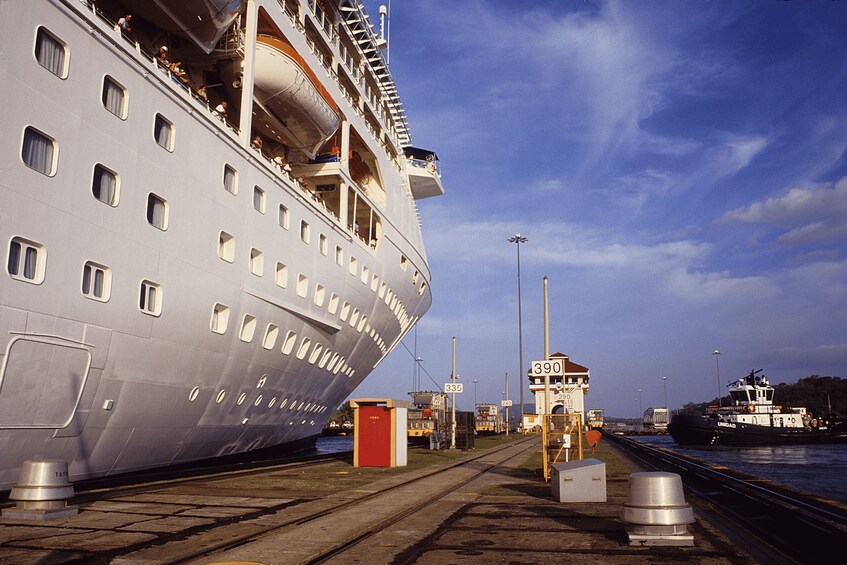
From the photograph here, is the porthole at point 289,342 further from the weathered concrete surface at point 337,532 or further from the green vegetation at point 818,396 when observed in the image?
the green vegetation at point 818,396

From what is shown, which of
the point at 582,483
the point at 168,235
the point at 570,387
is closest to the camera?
the point at 582,483

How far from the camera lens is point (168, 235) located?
576 inches

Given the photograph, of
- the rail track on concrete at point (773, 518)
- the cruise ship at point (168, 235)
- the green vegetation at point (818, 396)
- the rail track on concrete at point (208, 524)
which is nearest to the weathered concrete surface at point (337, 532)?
the rail track on concrete at point (208, 524)

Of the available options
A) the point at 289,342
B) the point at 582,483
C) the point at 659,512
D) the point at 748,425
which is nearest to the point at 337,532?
the point at 659,512

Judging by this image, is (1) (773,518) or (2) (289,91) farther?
(2) (289,91)

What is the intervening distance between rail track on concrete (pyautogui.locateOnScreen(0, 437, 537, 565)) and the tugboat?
53568 millimetres

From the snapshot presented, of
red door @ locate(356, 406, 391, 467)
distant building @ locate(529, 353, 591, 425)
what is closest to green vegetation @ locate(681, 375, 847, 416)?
distant building @ locate(529, 353, 591, 425)

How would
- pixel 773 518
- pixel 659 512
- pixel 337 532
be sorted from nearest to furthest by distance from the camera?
1. pixel 659 512
2. pixel 337 532
3. pixel 773 518

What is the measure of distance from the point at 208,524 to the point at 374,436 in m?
12.0

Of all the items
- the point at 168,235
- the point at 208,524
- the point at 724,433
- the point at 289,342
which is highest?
the point at 168,235

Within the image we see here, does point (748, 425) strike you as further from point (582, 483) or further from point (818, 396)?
point (818, 396)

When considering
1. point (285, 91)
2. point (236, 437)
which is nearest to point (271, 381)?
point (236, 437)

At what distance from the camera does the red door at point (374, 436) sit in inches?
848

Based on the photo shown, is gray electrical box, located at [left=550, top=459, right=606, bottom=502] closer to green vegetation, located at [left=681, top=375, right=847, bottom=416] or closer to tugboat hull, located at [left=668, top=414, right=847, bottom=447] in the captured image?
tugboat hull, located at [left=668, top=414, right=847, bottom=447]
